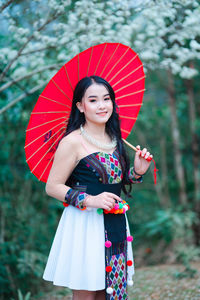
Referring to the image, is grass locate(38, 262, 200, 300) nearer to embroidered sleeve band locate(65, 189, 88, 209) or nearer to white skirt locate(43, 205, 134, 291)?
white skirt locate(43, 205, 134, 291)

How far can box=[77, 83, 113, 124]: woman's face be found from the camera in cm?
224

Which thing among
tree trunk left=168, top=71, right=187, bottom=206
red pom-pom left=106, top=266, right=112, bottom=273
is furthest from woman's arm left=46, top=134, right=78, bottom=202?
tree trunk left=168, top=71, right=187, bottom=206

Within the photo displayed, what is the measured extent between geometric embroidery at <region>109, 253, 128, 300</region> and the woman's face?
0.88m

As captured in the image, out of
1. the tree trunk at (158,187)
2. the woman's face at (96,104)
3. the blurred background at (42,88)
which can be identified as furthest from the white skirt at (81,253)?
the tree trunk at (158,187)

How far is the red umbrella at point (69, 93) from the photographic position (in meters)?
2.25

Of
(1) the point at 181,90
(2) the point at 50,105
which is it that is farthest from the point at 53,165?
(1) the point at 181,90

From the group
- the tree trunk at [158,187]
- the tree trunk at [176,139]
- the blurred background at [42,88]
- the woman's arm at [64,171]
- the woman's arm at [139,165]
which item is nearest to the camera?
the woman's arm at [64,171]

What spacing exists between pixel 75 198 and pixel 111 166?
1.07 feet

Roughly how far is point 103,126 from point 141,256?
518 centimetres

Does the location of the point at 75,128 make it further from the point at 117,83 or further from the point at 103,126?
the point at 117,83

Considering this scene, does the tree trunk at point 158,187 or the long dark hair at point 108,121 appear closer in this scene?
the long dark hair at point 108,121

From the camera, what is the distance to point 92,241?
2098 millimetres

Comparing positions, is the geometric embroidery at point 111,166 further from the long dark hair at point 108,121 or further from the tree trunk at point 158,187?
the tree trunk at point 158,187

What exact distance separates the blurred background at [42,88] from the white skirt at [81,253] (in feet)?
4.60
